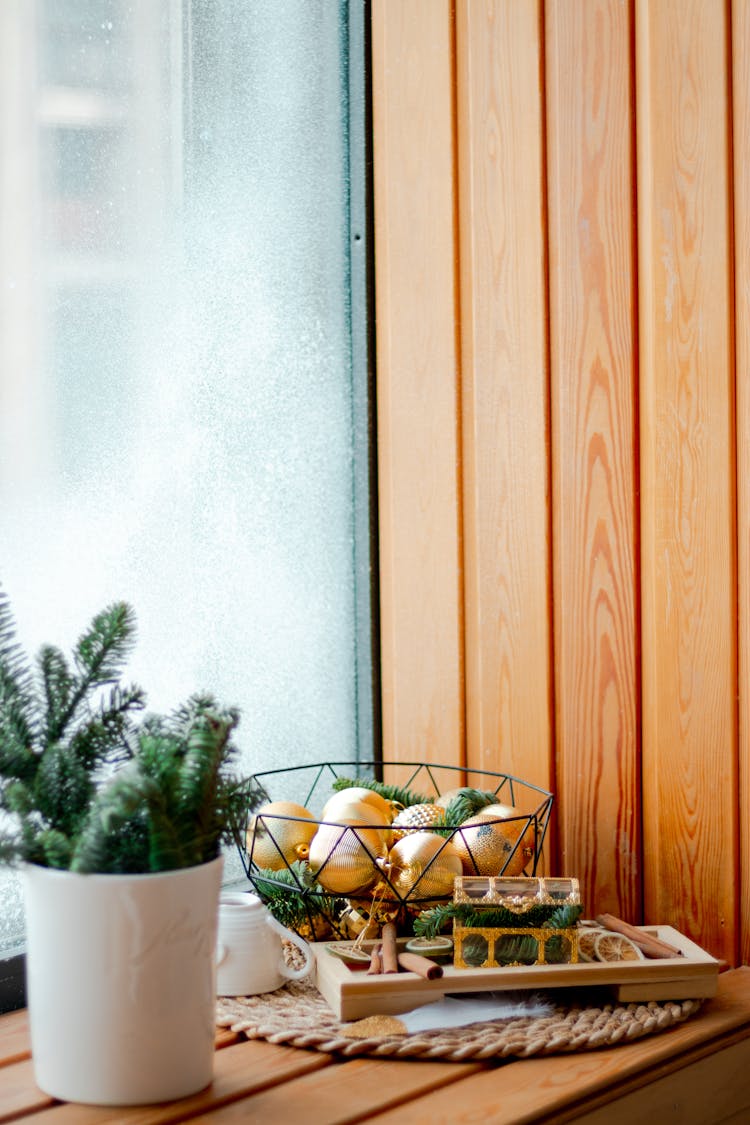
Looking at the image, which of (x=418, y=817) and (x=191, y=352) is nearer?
(x=418, y=817)

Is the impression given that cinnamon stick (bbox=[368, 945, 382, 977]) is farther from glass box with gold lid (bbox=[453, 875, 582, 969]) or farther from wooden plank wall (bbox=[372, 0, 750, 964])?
wooden plank wall (bbox=[372, 0, 750, 964])

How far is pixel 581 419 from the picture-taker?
1326 millimetres

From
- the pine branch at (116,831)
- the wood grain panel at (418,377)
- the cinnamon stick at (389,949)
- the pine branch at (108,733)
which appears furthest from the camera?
the wood grain panel at (418,377)

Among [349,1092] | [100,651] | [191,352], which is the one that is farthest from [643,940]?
[191,352]

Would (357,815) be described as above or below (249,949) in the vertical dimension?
above

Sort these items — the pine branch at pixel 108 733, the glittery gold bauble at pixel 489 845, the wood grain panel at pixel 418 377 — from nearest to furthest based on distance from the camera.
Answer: the pine branch at pixel 108 733 < the glittery gold bauble at pixel 489 845 < the wood grain panel at pixel 418 377

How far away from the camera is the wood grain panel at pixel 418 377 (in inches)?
57.2

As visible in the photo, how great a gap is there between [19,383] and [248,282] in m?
0.37

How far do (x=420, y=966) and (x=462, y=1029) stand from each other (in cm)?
7

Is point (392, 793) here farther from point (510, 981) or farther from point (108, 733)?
point (108, 733)

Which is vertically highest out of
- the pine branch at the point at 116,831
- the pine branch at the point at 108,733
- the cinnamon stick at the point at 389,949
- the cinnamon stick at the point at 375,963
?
the pine branch at the point at 108,733

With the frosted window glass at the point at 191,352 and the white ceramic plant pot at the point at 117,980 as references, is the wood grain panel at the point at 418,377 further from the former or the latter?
the white ceramic plant pot at the point at 117,980

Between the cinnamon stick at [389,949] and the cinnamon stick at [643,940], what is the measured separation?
0.22 m

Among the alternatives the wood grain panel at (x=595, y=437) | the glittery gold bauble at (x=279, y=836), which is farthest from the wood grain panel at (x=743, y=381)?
the glittery gold bauble at (x=279, y=836)
